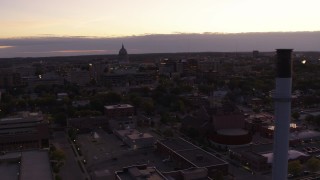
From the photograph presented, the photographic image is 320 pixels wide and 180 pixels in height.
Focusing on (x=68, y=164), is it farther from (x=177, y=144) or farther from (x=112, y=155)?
Answer: (x=177, y=144)

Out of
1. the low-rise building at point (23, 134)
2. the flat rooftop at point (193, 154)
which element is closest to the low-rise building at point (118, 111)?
the low-rise building at point (23, 134)

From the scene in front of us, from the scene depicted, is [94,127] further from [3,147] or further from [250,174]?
[250,174]

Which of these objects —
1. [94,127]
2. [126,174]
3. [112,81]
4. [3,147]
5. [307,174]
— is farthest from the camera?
[112,81]

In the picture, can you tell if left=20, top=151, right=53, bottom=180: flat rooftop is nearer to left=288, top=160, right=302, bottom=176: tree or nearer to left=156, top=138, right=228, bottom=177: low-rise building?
left=156, top=138, right=228, bottom=177: low-rise building

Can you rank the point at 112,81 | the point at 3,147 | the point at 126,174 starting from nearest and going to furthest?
the point at 126,174, the point at 3,147, the point at 112,81

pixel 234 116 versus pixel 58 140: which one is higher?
pixel 234 116

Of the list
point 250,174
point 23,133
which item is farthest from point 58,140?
point 250,174

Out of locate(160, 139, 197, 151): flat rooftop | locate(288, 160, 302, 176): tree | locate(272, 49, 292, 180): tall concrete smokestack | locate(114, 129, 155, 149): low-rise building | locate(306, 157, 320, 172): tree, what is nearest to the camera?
locate(272, 49, 292, 180): tall concrete smokestack

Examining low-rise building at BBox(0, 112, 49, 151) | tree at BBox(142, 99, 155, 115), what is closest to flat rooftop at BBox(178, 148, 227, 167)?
low-rise building at BBox(0, 112, 49, 151)
